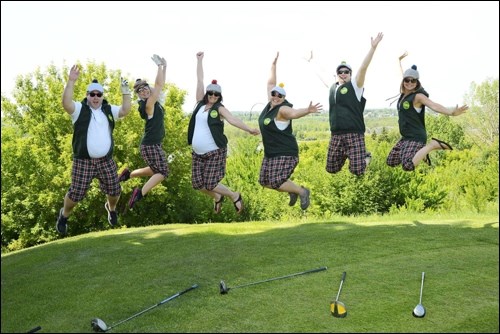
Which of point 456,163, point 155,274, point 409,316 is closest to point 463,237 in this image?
point 409,316

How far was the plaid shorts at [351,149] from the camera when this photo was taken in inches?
306

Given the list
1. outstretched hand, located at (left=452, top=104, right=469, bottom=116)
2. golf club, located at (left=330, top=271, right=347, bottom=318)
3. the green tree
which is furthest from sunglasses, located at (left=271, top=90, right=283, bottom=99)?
the green tree

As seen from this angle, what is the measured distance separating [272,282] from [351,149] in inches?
85.5

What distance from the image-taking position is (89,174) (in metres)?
7.41

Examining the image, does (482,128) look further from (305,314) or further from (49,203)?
(305,314)

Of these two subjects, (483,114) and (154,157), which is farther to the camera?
(483,114)

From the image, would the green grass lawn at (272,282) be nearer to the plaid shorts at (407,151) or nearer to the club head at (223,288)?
the club head at (223,288)

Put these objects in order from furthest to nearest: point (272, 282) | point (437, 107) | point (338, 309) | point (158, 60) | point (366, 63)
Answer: point (158, 60), point (272, 282), point (366, 63), point (437, 107), point (338, 309)

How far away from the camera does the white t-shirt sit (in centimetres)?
723

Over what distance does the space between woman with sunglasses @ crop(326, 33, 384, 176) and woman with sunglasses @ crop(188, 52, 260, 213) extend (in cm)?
151

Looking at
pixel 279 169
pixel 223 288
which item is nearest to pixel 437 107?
pixel 279 169

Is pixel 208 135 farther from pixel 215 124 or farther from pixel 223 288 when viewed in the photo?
pixel 223 288

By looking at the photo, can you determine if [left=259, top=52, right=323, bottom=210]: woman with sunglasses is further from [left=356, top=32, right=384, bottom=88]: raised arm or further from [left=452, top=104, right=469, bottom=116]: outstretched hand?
[left=452, top=104, right=469, bottom=116]: outstretched hand

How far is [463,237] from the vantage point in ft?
30.5
